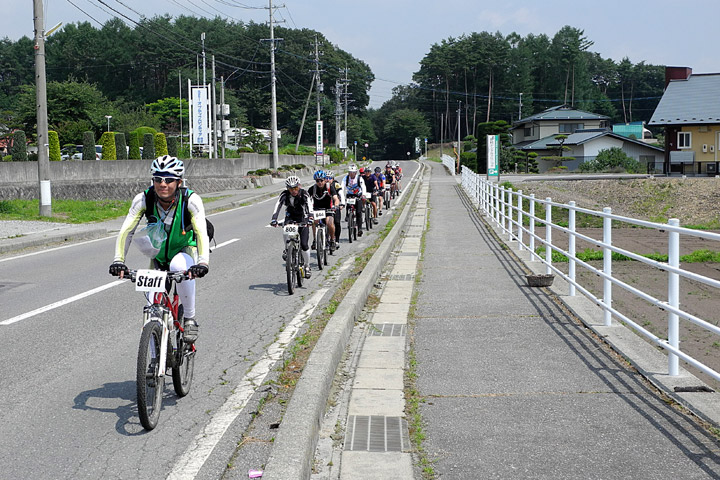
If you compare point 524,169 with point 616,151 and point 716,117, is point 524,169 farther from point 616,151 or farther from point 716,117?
point 716,117

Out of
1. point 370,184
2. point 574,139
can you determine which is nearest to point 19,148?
point 370,184

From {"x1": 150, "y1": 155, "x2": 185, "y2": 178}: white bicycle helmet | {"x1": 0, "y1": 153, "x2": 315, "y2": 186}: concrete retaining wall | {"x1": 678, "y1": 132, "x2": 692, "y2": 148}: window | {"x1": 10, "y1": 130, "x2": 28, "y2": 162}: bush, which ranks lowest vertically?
{"x1": 150, "y1": 155, "x2": 185, "y2": 178}: white bicycle helmet

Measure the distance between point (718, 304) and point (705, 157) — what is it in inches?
1736

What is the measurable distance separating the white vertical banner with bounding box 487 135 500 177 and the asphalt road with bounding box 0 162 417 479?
2567 centimetres

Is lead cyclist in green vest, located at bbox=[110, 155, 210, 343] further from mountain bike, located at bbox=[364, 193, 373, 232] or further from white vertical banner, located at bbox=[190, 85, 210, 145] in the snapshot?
white vertical banner, located at bbox=[190, 85, 210, 145]

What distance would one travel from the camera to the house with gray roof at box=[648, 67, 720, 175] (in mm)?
51188

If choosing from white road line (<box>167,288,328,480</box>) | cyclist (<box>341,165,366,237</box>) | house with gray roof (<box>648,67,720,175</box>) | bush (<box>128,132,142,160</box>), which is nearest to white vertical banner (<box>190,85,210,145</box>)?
bush (<box>128,132,142,160</box>)

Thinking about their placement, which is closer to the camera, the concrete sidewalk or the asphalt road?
the concrete sidewalk

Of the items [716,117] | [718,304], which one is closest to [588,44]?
[716,117]

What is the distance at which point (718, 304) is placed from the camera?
12.1 m

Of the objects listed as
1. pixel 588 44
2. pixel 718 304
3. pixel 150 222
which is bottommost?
pixel 718 304

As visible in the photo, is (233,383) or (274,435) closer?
(274,435)

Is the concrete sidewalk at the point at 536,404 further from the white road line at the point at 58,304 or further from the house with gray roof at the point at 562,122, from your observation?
the house with gray roof at the point at 562,122

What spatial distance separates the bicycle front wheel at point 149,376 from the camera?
458cm
